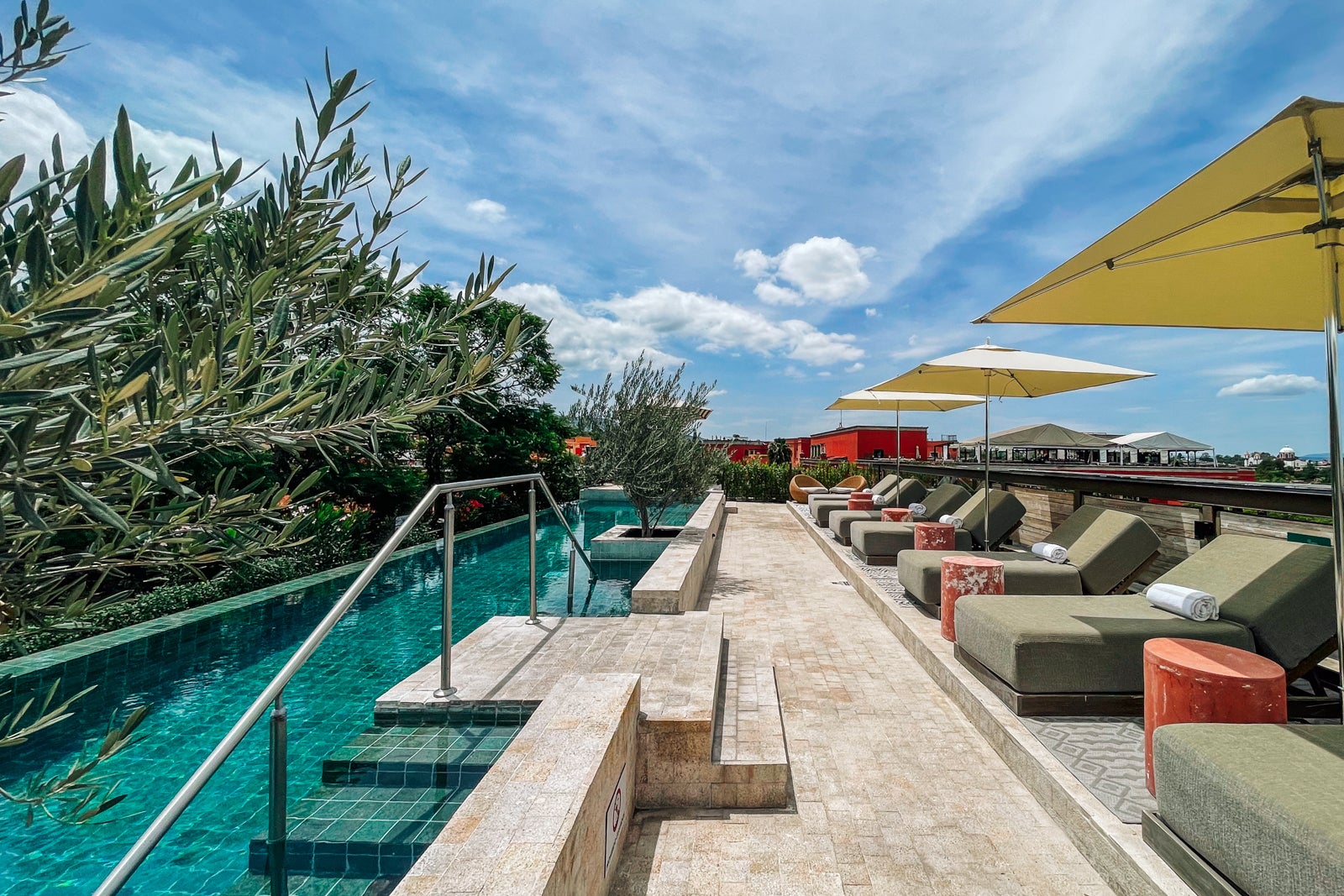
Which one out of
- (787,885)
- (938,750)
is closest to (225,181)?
(787,885)

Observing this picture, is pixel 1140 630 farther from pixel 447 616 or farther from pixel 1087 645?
pixel 447 616

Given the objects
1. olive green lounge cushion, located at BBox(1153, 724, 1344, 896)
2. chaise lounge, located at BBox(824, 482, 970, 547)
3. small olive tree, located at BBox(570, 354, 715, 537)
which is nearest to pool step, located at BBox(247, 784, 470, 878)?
olive green lounge cushion, located at BBox(1153, 724, 1344, 896)

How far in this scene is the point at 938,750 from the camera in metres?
3.26

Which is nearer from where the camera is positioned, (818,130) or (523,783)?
(523,783)

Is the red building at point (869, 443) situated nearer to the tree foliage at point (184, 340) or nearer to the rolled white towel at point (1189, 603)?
the rolled white towel at point (1189, 603)

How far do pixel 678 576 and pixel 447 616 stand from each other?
2468mm

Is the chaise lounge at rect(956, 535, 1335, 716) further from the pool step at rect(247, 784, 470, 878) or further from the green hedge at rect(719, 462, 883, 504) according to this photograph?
the green hedge at rect(719, 462, 883, 504)

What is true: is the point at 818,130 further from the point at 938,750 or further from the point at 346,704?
the point at 346,704

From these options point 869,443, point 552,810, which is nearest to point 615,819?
point 552,810

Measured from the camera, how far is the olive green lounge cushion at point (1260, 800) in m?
1.58

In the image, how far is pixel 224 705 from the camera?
14.4 feet

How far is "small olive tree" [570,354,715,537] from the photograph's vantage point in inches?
395

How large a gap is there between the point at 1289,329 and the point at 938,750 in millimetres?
3709

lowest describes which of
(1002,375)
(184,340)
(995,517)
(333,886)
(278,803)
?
(333,886)
